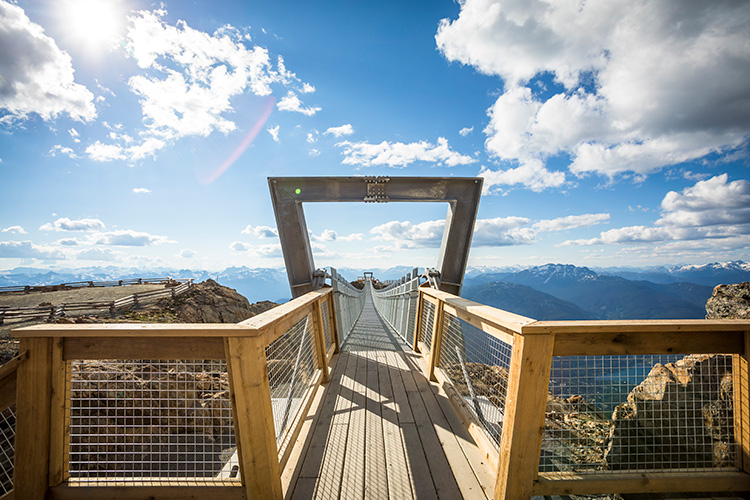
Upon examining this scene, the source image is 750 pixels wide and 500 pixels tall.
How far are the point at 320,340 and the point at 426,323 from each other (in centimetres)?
190

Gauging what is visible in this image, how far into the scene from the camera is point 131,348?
6.86 feet

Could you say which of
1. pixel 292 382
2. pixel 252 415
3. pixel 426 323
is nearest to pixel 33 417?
pixel 252 415

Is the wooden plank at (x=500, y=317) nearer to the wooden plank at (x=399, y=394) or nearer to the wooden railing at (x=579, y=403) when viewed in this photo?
the wooden railing at (x=579, y=403)

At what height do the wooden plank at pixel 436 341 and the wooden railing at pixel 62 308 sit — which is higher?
the wooden plank at pixel 436 341

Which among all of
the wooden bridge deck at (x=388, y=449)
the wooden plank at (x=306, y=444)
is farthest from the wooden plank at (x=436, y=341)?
the wooden plank at (x=306, y=444)

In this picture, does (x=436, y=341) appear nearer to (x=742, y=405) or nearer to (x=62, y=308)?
(x=742, y=405)

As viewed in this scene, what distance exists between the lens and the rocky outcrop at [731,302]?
4.20m

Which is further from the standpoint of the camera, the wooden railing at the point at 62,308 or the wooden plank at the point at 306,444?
the wooden railing at the point at 62,308

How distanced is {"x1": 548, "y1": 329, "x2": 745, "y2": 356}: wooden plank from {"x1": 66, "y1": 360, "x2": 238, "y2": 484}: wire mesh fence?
2131 millimetres

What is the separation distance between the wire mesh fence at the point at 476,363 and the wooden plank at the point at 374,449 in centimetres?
94

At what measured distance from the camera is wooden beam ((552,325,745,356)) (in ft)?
6.77

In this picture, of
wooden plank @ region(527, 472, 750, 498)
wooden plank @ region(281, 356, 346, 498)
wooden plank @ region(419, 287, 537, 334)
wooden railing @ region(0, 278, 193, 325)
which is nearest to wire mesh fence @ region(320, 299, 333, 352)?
wooden plank @ region(281, 356, 346, 498)

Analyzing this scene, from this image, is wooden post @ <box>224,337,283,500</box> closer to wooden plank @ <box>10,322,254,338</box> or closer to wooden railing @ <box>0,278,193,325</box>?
wooden plank @ <box>10,322,254,338</box>

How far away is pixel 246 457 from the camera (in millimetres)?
2039
